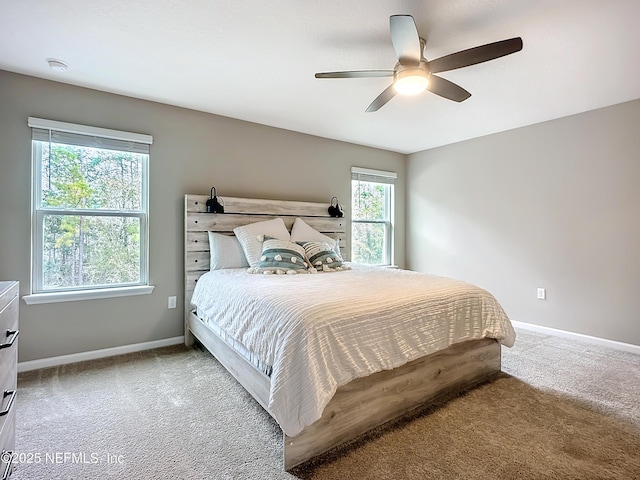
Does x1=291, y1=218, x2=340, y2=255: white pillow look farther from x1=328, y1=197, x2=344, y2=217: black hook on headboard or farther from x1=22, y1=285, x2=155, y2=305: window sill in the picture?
x1=22, y1=285, x2=155, y2=305: window sill

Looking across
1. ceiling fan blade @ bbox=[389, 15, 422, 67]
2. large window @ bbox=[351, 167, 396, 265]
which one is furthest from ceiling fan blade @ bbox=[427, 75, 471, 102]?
large window @ bbox=[351, 167, 396, 265]

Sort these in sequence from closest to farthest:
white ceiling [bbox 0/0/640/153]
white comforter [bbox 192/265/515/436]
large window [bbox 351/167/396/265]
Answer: white comforter [bbox 192/265/515/436]
white ceiling [bbox 0/0/640/153]
large window [bbox 351/167/396/265]

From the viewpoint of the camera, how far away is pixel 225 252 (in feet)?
10.7

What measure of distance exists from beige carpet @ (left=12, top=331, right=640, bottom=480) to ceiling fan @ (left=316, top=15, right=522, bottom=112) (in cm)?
209

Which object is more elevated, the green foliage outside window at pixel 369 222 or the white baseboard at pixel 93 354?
the green foliage outside window at pixel 369 222

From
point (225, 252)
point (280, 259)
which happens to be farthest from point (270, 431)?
Result: point (225, 252)

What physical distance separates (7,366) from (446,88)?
2.77 meters

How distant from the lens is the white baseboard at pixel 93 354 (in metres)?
2.65

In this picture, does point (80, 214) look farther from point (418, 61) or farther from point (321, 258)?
point (418, 61)

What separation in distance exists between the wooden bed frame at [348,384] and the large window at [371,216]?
180 cm

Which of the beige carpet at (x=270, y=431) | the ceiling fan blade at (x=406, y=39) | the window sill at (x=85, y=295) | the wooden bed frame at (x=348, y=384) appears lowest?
the beige carpet at (x=270, y=431)

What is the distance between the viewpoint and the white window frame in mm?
2660

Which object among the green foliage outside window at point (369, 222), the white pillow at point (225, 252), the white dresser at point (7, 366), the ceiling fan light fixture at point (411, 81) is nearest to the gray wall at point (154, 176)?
the white pillow at point (225, 252)

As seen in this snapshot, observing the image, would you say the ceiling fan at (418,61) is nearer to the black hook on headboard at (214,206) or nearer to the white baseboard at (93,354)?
the black hook on headboard at (214,206)
